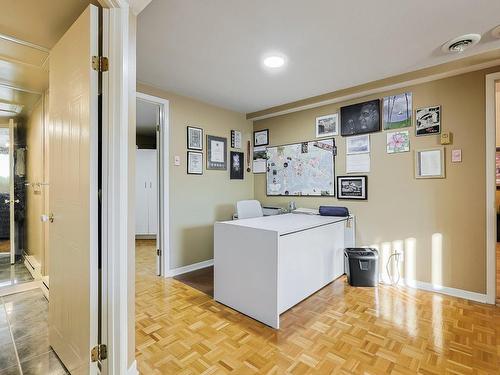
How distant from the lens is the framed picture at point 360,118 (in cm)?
298

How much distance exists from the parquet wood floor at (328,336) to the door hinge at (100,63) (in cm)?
175

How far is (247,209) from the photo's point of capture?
332 centimetres

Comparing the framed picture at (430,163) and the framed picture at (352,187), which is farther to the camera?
the framed picture at (352,187)

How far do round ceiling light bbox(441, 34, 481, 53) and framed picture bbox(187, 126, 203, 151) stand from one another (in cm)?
276

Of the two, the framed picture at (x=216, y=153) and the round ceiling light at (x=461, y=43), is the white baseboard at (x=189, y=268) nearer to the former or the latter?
the framed picture at (x=216, y=153)

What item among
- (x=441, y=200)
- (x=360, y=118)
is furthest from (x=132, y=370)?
(x=360, y=118)

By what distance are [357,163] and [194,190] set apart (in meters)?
2.17

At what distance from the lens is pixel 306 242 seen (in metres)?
2.36

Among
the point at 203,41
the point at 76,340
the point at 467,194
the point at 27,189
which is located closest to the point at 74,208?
the point at 76,340

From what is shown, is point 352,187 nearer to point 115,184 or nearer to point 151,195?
point 115,184

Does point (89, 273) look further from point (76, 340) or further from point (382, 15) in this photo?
point (382, 15)

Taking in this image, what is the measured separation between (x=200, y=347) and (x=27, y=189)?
3.49 m

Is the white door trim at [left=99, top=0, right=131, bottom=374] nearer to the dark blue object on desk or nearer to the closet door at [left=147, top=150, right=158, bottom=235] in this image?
the dark blue object on desk

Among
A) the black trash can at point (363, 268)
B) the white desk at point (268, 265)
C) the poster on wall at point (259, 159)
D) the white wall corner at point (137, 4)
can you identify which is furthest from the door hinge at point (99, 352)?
the poster on wall at point (259, 159)
